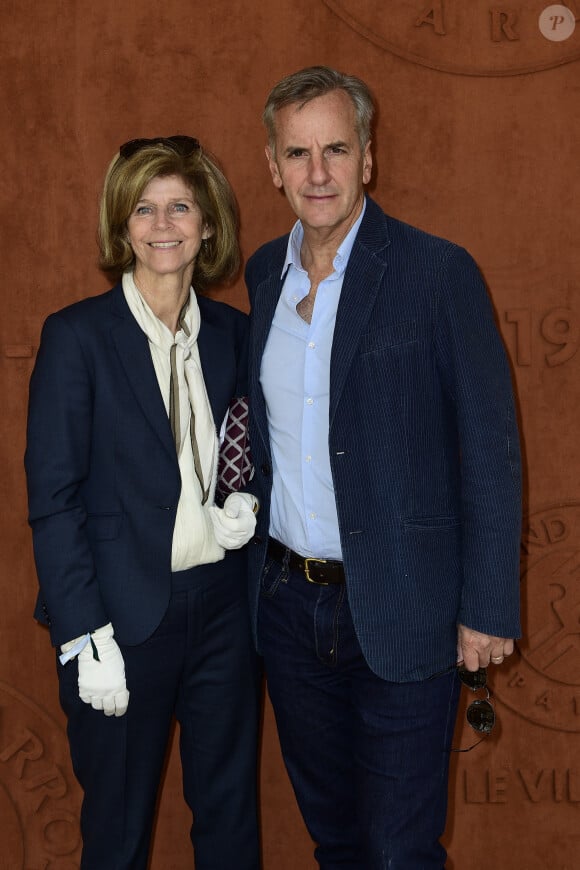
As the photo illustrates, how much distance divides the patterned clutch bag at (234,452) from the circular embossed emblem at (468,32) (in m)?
1.04

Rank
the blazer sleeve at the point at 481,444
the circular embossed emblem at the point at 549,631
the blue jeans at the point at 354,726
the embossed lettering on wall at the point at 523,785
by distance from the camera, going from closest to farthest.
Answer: the blazer sleeve at the point at 481,444 → the blue jeans at the point at 354,726 → the circular embossed emblem at the point at 549,631 → the embossed lettering on wall at the point at 523,785

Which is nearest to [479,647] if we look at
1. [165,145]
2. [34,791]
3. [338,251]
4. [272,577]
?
[272,577]

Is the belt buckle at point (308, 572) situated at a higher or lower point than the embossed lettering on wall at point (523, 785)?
higher

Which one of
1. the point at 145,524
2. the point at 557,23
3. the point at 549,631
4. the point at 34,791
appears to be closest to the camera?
the point at 145,524

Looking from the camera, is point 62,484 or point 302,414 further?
point 302,414

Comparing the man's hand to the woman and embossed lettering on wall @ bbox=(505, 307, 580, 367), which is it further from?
embossed lettering on wall @ bbox=(505, 307, 580, 367)

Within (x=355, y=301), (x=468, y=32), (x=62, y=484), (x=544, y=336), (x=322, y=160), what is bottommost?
(x=62, y=484)

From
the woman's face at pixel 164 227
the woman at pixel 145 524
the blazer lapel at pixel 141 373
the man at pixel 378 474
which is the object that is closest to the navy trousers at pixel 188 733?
the woman at pixel 145 524

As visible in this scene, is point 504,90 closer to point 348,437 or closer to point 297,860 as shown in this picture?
point 348,437

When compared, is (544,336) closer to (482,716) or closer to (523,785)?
(482,716)

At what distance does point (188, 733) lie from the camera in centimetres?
211

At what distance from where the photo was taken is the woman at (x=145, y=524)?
1.87 meters

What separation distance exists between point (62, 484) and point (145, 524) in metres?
0.19

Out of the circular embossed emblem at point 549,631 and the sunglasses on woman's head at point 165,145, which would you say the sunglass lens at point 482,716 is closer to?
the circular embossed emblem at point 549,631
